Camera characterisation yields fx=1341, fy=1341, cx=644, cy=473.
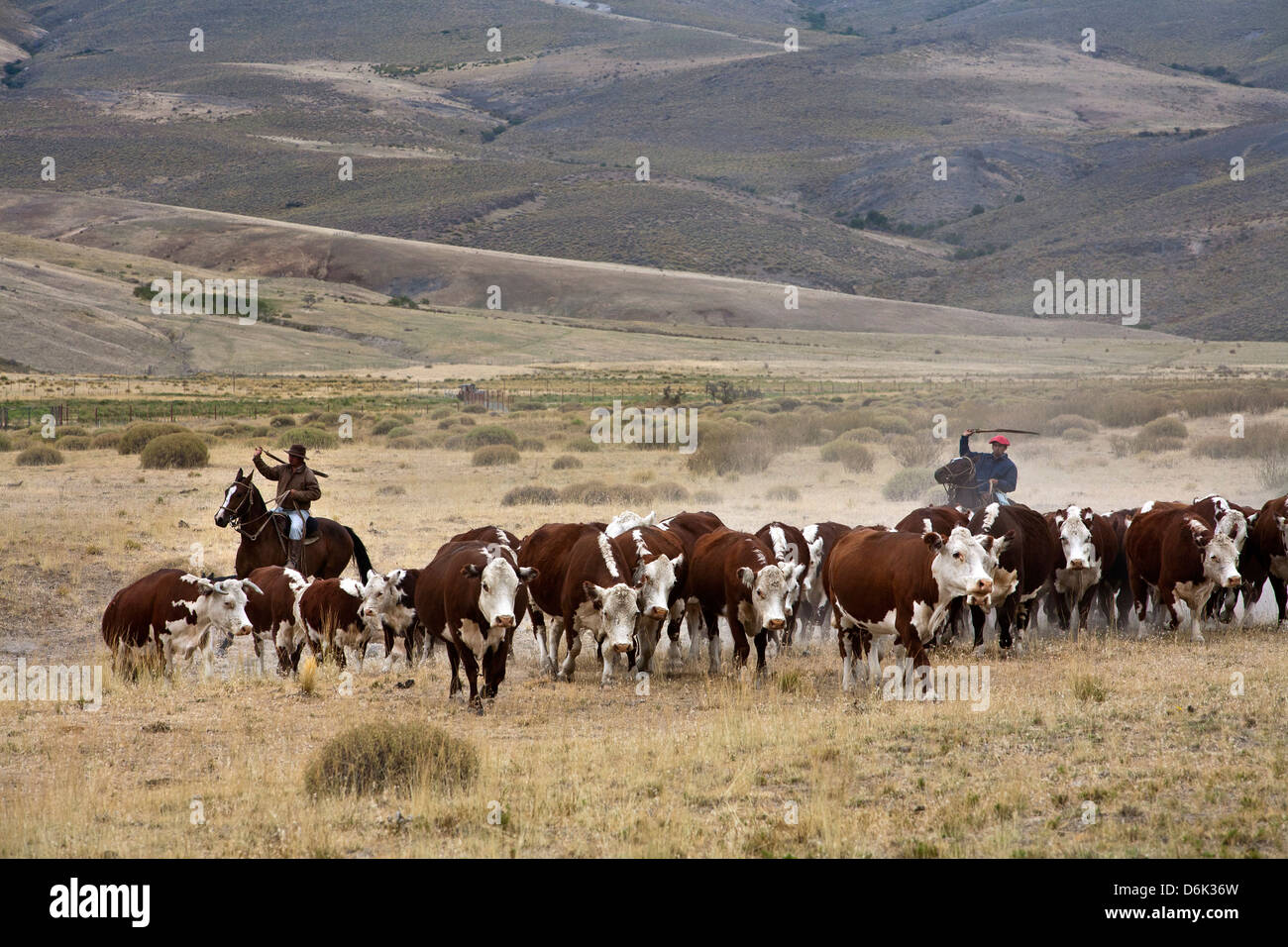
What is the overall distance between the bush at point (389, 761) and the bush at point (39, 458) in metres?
27.5

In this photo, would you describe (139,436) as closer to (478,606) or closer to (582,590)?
(582,590)

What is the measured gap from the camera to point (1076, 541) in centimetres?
1462

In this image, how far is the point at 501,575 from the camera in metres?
11.1

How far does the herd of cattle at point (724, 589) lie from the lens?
11.6m

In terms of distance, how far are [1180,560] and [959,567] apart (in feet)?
13.9

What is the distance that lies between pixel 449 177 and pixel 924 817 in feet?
557

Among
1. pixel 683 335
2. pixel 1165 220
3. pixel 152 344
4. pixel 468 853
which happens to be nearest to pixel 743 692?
pixel 468 853

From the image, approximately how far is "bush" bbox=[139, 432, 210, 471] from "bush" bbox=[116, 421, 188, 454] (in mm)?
2161

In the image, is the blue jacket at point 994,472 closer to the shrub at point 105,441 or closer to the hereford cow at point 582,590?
the hereford cow at point 582,590

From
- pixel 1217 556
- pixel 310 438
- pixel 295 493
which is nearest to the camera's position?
pixel 1217 556

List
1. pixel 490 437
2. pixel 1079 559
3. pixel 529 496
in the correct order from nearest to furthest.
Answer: pixel 1079 559, pixel 529 496, pixel 490 437

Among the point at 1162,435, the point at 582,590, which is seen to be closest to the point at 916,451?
the point at 1162,435

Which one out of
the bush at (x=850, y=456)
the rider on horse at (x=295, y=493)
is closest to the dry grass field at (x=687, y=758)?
the rider on horse at (x=295, y=493)

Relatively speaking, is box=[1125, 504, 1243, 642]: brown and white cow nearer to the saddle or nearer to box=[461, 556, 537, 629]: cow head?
box=[461, 556, 537, 629]: cow head
